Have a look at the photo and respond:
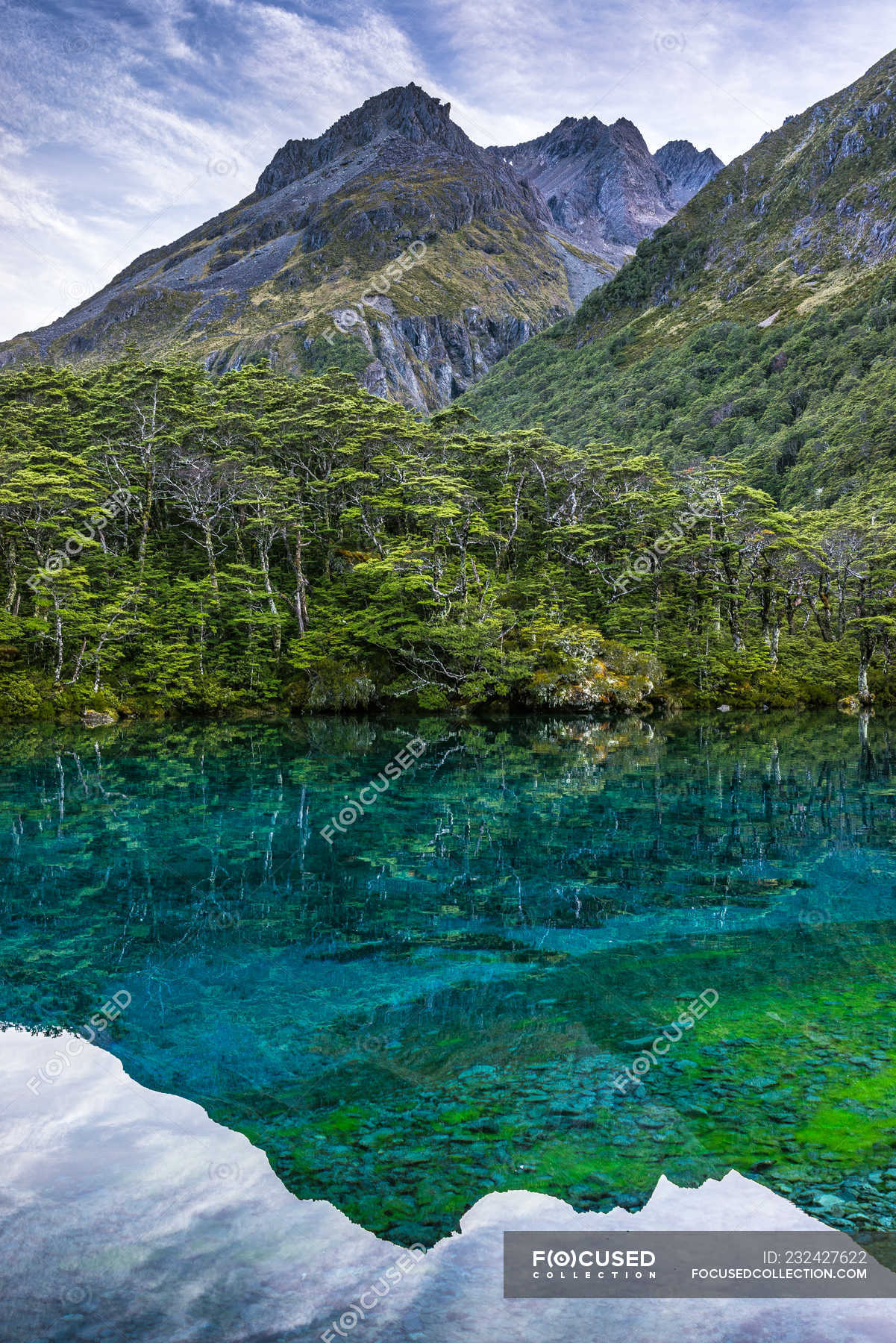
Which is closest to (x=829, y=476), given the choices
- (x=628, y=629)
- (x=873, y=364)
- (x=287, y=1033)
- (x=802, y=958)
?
(x=873, y=364)

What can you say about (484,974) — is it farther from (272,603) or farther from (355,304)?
(355,304)

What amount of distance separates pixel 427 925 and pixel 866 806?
12.2 metres

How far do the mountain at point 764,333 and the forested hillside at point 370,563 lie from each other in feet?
102

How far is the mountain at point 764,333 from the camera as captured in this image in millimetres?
78562

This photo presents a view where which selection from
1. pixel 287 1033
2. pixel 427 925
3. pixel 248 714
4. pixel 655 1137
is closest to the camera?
pixel 655 1137

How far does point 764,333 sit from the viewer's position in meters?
102

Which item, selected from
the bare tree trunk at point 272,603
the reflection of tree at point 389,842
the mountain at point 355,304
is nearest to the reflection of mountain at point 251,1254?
the reflection of tree at point 389,842

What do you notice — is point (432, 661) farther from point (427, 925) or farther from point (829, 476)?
point (829, 476)

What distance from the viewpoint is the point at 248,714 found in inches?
1423

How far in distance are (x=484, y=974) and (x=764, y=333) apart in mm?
111979

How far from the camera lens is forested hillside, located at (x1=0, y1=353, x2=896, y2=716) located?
114 ft

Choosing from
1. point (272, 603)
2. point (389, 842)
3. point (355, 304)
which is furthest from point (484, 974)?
point (355, 304)

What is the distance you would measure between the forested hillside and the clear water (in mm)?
15862

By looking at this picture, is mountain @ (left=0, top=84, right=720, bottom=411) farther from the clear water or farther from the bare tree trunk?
the clear water
